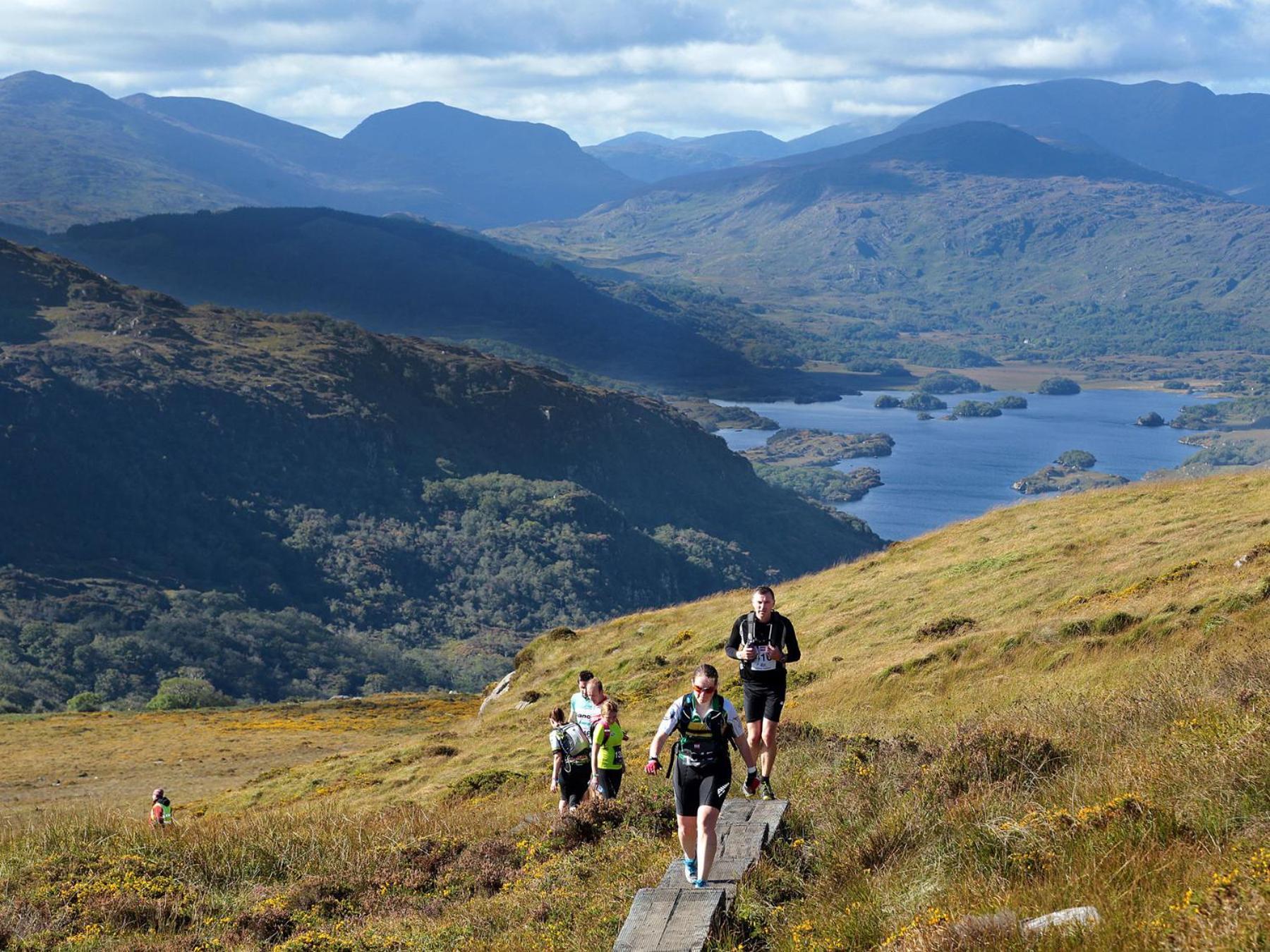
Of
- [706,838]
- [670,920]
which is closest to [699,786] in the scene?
[706,838]

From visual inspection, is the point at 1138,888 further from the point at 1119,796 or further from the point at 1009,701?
the point at 1009,701

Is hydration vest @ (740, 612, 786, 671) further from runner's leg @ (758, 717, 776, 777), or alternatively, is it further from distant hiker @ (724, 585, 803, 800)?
runner's leg @ (758, 717, 776, 777)

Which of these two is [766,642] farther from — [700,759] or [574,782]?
[574,782]

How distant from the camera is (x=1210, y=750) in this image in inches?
433

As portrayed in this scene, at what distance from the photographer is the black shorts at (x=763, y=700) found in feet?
50.6

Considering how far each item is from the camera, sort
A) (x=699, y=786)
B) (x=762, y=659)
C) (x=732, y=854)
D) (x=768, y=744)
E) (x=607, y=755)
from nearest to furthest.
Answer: (x=732, y=854) → (x=699, y=786) → (x=768, y=744) → (x=762, y=659) → (x=607, y=755)

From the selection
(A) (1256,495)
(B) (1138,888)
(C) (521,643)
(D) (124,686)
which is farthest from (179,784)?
(C) (521,643)

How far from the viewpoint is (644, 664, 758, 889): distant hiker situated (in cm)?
1193

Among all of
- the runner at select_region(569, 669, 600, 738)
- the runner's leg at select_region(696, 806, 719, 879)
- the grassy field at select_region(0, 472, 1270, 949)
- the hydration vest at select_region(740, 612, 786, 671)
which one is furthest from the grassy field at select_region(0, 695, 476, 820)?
the runner's leg at select_region(696, 806, 719, 879)

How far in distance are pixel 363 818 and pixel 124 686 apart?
130 m

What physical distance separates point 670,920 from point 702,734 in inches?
96.8

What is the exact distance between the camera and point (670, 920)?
10.4m

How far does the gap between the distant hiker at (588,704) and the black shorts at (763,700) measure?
2.77m

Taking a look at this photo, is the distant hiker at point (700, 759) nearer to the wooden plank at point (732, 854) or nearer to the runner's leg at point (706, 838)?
the runner's leg at point (706, 838)
